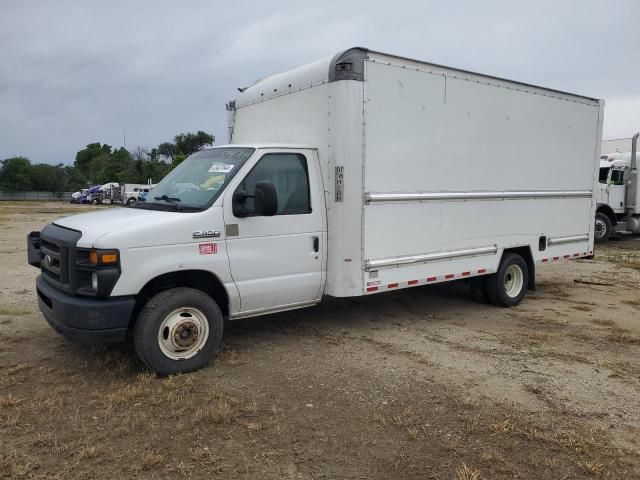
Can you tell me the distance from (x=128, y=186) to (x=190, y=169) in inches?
1883

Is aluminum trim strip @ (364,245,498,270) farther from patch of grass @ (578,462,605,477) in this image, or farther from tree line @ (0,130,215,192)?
tree line @ (0,130,215,192)

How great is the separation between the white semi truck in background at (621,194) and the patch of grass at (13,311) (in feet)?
52.2

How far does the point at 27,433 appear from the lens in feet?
13.0

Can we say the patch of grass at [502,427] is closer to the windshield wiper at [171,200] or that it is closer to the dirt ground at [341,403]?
the dirt ground at [341,403]

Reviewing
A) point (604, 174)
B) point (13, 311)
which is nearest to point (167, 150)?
point (604, 174)

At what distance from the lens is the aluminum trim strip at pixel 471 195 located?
6.11m

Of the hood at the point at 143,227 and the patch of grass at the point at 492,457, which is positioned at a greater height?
the hood at the point at 143,227

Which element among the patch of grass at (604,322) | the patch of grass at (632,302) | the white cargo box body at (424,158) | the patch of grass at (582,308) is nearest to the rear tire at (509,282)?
the white cargo box body at (424,158)

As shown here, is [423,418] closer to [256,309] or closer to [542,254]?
[256,309]

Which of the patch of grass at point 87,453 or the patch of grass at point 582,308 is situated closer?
the patch of grass at point 87,453

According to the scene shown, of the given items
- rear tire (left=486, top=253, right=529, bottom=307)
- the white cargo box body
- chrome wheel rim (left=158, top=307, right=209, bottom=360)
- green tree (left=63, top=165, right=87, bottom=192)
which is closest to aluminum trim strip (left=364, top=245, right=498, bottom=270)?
the white cargo box body

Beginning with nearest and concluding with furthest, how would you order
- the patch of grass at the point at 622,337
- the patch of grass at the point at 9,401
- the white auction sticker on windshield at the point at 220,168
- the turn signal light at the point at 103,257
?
1. the patch of grass at the point at 9,401
2. the turn signal light at the point at 103,257
3. the white auction sticker on windshield at the point at 220,168
4. the patch of grass at the point at 622,337

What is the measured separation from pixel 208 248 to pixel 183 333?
811 millimetres

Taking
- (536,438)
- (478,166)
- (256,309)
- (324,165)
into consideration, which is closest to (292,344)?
(256,309)
